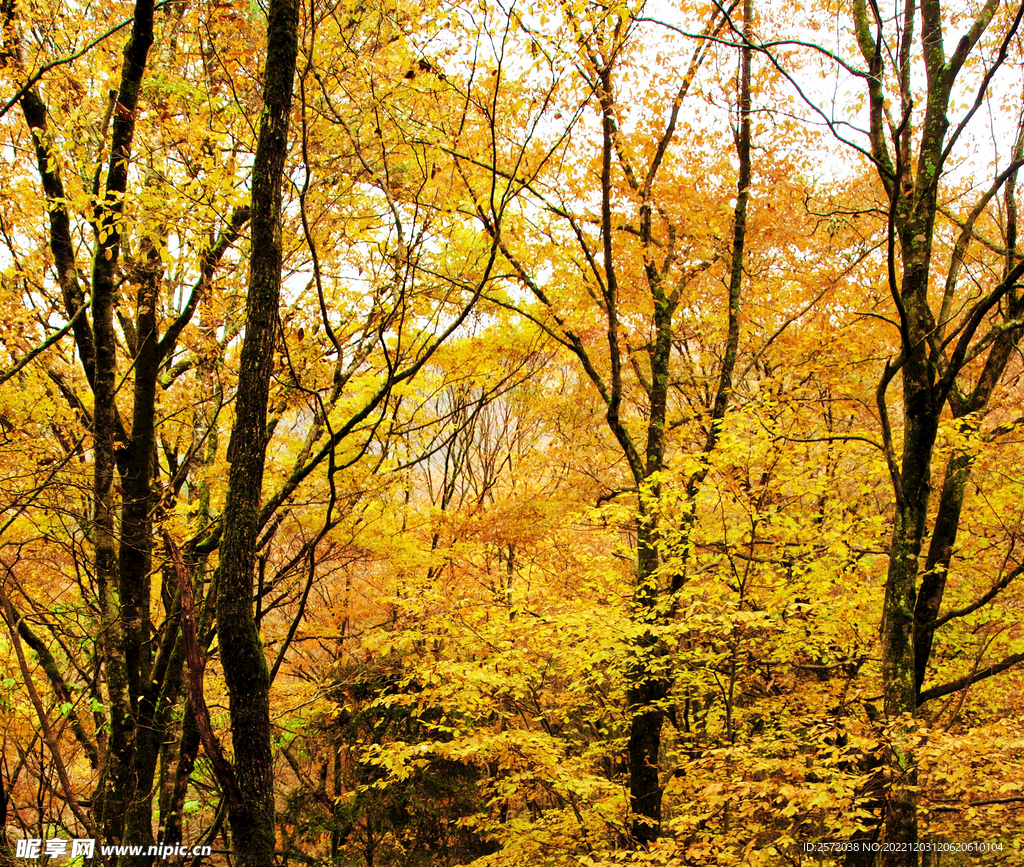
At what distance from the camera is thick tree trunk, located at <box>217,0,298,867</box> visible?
265cm

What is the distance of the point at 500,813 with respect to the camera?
9891mm

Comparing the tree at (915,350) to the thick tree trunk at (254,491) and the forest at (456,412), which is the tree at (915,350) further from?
the thick tree trunk at (254,491)

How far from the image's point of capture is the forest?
3.97 meters

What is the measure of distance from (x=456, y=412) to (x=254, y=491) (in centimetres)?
469

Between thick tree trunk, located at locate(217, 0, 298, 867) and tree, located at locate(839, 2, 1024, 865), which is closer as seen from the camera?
thick tree trunk, located at locate(217, 0, 298, 867)

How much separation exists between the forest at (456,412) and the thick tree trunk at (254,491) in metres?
0.02

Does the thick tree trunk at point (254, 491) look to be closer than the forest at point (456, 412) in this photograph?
Yes

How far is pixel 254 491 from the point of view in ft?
9.18

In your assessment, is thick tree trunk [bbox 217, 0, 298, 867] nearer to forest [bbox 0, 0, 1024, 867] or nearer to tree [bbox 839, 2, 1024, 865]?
forest [bbox 0, 0, 1024, 867]

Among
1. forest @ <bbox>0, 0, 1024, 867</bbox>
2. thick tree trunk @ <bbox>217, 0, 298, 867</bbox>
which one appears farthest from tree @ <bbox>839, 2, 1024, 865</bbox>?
thick tree trunk @ <bbox>217, 0, 298, 867</bbox>

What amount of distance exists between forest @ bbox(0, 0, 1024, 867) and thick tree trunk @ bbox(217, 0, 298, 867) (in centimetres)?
2

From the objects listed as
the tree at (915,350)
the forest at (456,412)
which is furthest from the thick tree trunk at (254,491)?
the tree at (915,350)

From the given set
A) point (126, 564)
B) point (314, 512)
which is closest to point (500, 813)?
point (314, 512)

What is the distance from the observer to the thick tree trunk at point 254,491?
2652mm
